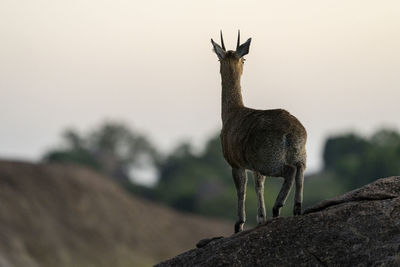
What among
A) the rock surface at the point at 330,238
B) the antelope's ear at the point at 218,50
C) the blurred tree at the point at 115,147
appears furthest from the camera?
the blurred tree at the point at 115,147

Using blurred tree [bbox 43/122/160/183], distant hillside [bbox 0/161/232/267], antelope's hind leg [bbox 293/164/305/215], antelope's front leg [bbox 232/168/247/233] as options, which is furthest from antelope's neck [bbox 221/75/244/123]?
blurred tree [bbox 43/122/160/183]

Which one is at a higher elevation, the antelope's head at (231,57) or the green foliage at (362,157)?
the green foliage at (362,157)

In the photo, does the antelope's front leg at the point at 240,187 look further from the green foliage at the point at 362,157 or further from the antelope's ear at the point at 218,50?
the green foliage at the point at 362,157

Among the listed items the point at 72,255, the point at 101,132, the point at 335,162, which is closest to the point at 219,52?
the point at 72,255

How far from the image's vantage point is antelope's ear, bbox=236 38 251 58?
1782 cm

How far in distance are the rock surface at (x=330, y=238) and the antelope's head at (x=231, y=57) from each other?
3383 mm

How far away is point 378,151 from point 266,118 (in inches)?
3923

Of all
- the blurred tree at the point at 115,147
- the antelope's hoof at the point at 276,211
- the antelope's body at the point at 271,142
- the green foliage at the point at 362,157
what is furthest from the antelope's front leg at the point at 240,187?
the blurred tree at the point at 115,147

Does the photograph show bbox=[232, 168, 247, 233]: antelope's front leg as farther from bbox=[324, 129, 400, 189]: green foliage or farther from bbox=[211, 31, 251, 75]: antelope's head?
bbox=[324, 129, 400, 189]: green foliage

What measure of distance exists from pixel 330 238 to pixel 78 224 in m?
60.7

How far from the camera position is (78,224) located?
74562mm

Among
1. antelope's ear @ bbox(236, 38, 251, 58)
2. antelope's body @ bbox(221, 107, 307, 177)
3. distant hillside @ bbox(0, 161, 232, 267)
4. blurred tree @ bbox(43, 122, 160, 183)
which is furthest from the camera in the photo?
blurred tree @ bbox(43, 122, 160, 183)

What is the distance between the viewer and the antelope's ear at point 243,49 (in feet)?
58.5

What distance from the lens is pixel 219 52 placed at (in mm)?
18125
